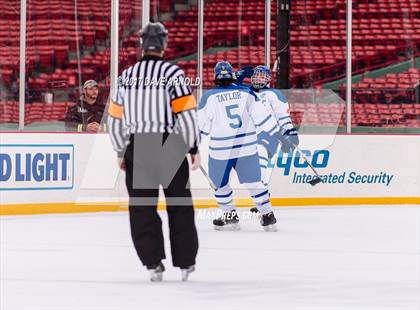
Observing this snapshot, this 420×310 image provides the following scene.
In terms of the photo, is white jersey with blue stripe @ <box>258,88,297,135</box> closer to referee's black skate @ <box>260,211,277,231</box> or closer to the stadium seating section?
referee's black skate @ <box>260,211,277,231</box>

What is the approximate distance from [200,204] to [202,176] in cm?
32

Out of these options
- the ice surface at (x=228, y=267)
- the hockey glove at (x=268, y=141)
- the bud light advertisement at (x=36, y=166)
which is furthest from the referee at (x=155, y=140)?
the bud light advertisement at (x=36, y=166)

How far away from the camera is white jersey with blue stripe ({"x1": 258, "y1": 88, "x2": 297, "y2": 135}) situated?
1022 cm

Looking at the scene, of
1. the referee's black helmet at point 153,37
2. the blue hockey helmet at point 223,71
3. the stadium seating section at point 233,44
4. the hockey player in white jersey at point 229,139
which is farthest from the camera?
the stadium seating section at point 233,44

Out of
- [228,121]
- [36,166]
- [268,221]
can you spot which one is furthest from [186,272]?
[36,166]

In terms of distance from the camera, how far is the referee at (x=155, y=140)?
5.66 meters

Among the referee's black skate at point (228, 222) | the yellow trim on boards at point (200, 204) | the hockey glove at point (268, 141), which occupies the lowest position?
the yellow trim on boards at point (200, 204)

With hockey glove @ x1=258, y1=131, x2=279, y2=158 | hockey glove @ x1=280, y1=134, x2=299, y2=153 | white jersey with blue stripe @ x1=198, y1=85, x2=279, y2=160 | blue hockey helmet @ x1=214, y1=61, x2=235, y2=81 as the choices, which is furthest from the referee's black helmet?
hockey glove @ x1=258, y1=131, x2=279, y2=158

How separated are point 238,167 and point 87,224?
64.7 inches

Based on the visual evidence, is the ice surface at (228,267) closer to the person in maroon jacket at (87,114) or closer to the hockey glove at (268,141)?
the hockey glove at (268,141)

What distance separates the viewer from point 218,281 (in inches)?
252

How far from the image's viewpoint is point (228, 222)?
9844 mm

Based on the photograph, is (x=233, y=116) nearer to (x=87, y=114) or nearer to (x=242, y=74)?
(x=242, y=74)

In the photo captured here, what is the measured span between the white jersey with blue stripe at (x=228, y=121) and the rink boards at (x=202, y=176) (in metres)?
2.43
